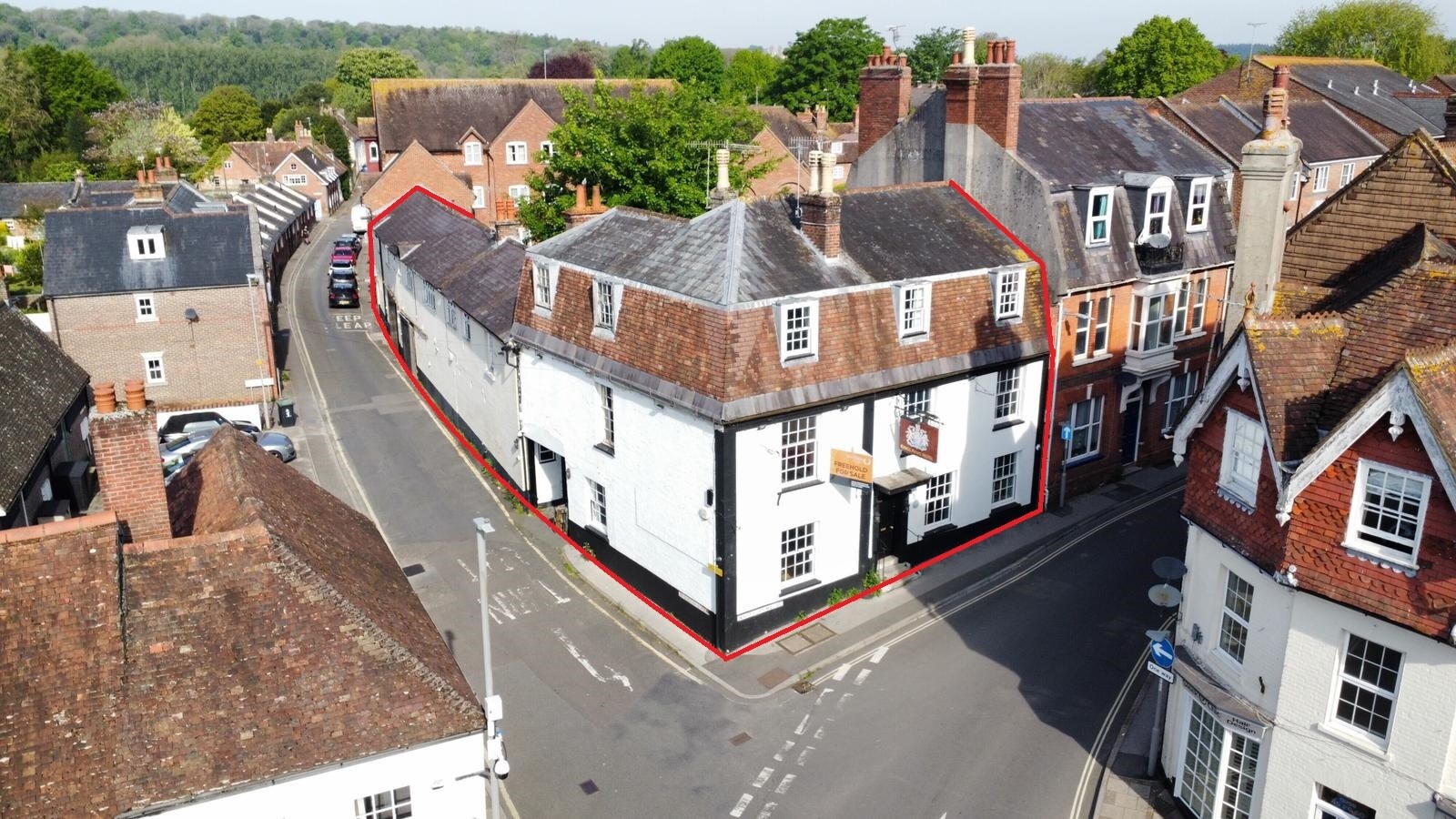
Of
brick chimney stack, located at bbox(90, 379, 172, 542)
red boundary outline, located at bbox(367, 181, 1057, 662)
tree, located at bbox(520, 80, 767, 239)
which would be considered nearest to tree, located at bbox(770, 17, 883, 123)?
tree, located at bbox(520, 80, 767, 239)

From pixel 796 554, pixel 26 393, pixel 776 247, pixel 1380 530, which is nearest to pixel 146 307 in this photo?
pixel 26 393

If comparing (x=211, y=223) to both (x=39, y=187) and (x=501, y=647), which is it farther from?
(x=39, y=187)

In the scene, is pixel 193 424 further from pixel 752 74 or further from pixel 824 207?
pixel 752 74

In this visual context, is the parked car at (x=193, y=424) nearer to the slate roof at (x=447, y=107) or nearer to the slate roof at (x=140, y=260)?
the slate roof at (x=140, y=260)

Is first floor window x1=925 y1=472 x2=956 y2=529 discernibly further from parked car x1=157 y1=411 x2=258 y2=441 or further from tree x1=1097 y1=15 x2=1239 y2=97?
tree x1=1097 y1=15 x2=1239 y2=97

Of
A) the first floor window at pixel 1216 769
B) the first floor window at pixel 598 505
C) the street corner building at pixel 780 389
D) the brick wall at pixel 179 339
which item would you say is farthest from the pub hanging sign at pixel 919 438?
the brick wall at pixel 179 339
